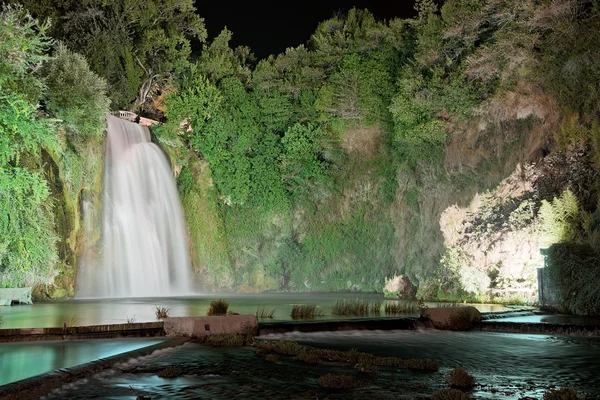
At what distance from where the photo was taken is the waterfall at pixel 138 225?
88.6ft

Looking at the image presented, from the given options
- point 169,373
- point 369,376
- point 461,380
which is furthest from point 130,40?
point 461,380

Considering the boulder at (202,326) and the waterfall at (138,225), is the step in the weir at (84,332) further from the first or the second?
the waterfall at (138,225)

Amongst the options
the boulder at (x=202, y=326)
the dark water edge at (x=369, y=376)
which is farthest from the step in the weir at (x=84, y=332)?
the dark water edge at (x=369, y=376)

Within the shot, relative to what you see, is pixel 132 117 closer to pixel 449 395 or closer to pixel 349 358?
pixel 349 358

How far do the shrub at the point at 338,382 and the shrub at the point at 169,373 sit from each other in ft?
7.01

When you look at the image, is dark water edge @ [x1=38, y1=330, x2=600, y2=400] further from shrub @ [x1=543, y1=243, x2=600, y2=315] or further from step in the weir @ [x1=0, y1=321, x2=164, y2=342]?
shrub @ [x1=543, y1=243, x2=600, y2=315]

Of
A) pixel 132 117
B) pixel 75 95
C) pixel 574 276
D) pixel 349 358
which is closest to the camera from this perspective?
pixel 349 358

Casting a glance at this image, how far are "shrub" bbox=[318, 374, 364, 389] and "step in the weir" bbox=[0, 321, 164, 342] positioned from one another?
214 inches

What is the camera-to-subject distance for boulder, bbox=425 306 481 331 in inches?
587

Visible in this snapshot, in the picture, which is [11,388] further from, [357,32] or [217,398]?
[357,32]

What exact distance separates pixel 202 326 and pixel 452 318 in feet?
20.9

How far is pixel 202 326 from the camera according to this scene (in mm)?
12484

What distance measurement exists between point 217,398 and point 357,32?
98.8 feet

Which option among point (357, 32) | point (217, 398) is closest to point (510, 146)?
point (357, 32)
